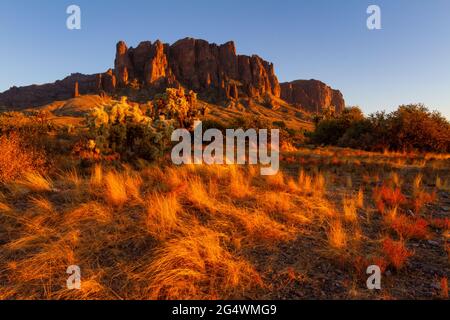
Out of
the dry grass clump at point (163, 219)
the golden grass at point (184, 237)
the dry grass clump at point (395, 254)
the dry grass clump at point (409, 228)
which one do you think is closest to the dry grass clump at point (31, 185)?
the golden grass at point (184, 237)

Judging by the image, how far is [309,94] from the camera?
177750 millimetres

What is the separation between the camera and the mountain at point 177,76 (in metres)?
127

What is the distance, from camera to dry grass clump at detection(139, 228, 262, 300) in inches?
126

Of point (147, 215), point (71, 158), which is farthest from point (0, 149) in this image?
point (147, 215)

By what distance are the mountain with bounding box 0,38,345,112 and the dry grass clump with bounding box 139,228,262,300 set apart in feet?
388

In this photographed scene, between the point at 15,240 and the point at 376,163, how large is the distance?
507 inches

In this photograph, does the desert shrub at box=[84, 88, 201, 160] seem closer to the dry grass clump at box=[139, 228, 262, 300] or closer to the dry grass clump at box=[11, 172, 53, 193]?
the dry grass clump at box=[11, 172, 53, 193]

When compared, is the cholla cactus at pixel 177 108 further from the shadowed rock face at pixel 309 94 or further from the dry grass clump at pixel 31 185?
the shadowed rock face at pixel 309 94

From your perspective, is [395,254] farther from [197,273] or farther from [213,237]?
[197,273]

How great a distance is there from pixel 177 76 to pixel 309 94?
281ft

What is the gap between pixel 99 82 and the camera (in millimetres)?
125250

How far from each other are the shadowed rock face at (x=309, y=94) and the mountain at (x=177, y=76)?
20.3ft

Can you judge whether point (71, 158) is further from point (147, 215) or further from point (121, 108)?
point (147, 215)

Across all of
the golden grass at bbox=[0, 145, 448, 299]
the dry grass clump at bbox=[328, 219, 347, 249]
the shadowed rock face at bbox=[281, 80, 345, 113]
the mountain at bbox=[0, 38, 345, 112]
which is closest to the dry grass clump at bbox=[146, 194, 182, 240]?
the golden grass at bbox=[0, 145, 448, 299]
